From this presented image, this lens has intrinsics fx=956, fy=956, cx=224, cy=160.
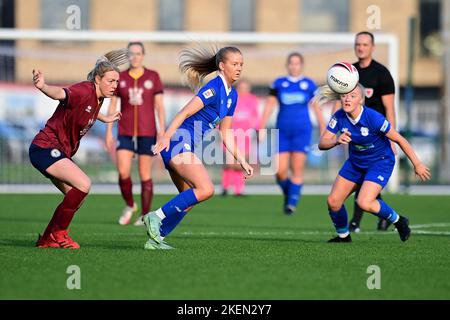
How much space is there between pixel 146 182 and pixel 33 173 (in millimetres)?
10791

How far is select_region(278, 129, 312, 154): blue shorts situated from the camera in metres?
14.8

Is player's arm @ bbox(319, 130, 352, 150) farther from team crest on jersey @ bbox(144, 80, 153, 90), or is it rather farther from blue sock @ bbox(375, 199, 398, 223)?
team crest on jersey @ bbox(144, 80, 153, 90)

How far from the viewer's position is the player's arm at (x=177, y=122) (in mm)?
8297

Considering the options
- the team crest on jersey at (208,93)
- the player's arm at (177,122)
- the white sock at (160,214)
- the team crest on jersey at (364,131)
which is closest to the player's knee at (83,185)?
the white sock at (160,214)

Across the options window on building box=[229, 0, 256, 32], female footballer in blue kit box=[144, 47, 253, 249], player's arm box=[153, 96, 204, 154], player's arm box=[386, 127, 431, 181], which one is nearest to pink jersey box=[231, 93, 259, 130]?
player's arm box=[386, 127, 431, 181]

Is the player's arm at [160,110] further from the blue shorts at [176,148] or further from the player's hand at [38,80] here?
the player's hand at [38,80]

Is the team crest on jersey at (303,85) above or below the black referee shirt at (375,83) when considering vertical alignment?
below

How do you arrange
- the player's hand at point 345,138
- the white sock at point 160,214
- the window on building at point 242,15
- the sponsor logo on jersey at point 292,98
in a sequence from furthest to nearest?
the window on building at point 242,15
the sponsor logo on jersey at point 292,98
the player's hand at point 345,138
the white sock at point 160,214

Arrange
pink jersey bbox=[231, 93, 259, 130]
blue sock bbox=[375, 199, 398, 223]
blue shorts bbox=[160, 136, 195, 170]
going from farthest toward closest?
pink jersey bbox=[231, 93, 259, 130]
blue sock bbox=[375, 199, 398, 223]
blue shorts bbox=[160, 136, 195, 170]

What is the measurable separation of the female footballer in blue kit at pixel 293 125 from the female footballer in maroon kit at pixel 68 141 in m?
5.83

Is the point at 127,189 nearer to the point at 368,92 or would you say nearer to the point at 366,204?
the point at 368,92

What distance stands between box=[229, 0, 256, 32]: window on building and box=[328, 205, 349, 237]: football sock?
31.1m

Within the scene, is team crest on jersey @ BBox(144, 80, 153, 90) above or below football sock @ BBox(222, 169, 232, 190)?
above
